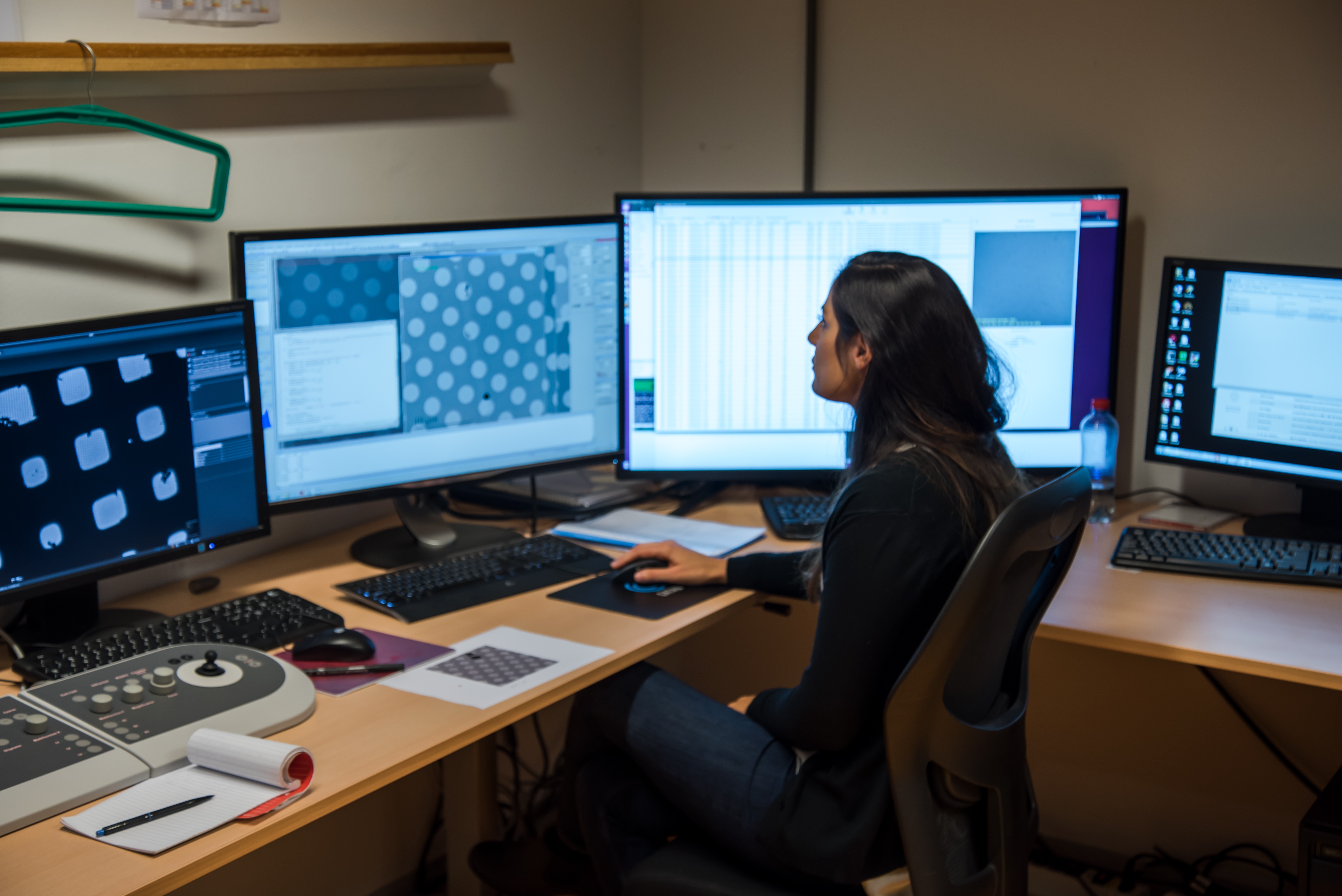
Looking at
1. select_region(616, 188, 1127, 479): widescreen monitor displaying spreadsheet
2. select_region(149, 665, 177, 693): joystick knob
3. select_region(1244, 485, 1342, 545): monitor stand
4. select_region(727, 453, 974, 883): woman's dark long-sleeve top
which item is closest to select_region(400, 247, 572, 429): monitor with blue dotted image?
select_region(616, 188, 1127, 479): widescreen monitor displaying spreadsheet

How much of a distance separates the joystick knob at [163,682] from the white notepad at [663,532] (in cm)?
79

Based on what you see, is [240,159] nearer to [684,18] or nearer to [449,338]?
[449,338]

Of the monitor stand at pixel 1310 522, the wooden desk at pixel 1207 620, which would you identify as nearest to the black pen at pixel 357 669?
the wooden desk at pixel 1207 620

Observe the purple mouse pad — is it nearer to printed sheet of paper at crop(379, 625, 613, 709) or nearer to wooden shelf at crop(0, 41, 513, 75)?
printed sheet of paper at crop(379, 625, 613, 709)

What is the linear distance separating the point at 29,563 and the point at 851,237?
1.41 m

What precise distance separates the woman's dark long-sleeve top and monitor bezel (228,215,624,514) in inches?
28.6

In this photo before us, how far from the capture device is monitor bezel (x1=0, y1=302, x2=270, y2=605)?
141 cm

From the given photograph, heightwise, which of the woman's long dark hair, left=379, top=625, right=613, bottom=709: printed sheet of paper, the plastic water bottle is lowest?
left=379, top=625, right=613, bottom=709: printed sheet of paper

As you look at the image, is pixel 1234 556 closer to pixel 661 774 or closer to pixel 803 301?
pixel 803 301

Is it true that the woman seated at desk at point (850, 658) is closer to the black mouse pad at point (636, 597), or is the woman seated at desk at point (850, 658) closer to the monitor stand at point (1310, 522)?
the black mouse pad at point (636, 597)

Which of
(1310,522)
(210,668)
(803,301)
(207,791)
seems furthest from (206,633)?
(1310,522)

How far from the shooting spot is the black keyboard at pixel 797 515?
2041 millimetres

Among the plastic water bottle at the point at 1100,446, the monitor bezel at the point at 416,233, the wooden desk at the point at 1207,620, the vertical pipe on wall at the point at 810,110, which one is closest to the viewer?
the wooden desk at the point at 1207,620

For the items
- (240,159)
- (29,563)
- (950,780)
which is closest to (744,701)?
(950,780)
